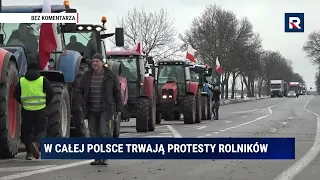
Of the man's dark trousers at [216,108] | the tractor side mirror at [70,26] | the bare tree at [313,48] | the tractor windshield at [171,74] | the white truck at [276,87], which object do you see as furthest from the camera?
the white truck at [276,87]

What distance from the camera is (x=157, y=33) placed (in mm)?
53375

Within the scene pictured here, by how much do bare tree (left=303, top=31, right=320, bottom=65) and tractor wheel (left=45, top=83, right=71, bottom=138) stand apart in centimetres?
8563

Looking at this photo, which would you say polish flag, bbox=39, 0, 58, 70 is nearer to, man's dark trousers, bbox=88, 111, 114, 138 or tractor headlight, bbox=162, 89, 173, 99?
man's dark trousers, bbox=88, 111, 114, 138

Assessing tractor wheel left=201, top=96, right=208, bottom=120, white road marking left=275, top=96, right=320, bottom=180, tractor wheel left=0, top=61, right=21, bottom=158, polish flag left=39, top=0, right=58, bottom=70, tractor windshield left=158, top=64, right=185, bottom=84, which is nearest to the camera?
white road marking left=275, top=96, right=320, bottom=180

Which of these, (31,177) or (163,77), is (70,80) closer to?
(31,177)

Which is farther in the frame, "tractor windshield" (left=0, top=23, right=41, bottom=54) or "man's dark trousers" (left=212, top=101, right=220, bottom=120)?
"man's dark trousers" (left=212, top=101, right=220, bottom=120)

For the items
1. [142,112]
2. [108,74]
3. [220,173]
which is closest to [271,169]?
[220,173]

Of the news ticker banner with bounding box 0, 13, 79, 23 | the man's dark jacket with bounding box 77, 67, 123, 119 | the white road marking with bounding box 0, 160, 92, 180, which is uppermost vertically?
the news ticker banner with bounding box 0, 13, 79, 23

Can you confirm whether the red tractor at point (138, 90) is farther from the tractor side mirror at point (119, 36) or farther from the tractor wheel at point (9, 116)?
the tractor wheel at point (9, 116)

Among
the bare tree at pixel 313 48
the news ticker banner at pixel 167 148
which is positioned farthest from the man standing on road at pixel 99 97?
the bare tree at pixel 313 48

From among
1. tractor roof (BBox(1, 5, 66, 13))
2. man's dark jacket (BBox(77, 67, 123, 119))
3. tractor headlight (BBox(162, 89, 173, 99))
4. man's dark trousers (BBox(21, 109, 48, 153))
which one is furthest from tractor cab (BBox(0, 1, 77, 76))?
tractor headlight (BBox(162, 89, 173, 99))

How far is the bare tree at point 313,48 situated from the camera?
3634 inches

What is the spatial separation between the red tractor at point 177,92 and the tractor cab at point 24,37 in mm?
11708

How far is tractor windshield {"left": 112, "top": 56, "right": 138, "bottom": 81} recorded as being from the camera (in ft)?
60.8
